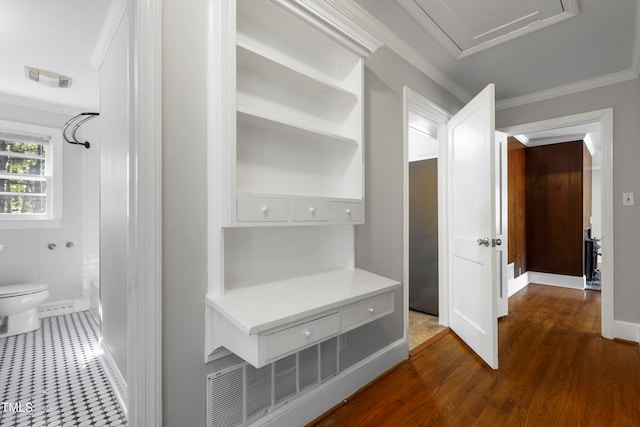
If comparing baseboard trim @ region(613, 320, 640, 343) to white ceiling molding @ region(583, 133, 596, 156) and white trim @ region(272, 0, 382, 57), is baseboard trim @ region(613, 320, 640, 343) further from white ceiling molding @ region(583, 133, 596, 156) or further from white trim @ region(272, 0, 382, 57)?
white ceiling molding @ region(583, 133, 596, 156)

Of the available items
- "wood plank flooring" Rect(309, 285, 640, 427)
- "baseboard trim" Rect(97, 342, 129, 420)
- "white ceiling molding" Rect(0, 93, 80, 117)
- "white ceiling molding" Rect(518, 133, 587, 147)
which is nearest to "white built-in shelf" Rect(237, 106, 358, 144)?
"wood plank flooring" Rect(309, 285, 640, 427)

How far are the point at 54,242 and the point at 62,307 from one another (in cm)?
73

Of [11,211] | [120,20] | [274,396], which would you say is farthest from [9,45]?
[274,396]

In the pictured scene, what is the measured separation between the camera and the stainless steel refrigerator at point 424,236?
3.09 m

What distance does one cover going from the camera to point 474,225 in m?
2.32

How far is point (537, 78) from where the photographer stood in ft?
9.05

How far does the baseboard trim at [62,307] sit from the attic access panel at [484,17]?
4333 mm

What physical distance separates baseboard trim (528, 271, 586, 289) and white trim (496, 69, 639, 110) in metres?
3.08

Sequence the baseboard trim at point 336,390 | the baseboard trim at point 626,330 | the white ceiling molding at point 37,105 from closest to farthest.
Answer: the baseboard trim at point 336,390, the baseboard trim at point 626,330, the white ceiling molding at point 37,105

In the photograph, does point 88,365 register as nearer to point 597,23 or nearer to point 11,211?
point 11,211

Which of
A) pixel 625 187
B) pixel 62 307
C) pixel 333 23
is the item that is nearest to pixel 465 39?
pixel 333 23

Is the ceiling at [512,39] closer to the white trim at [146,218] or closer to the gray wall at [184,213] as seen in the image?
the gray wall at [184,213]

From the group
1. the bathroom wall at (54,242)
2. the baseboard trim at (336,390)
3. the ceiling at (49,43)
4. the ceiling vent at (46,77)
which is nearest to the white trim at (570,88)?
the baseboard trim at (336,390)

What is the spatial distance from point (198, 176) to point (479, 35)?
7.32 ft
